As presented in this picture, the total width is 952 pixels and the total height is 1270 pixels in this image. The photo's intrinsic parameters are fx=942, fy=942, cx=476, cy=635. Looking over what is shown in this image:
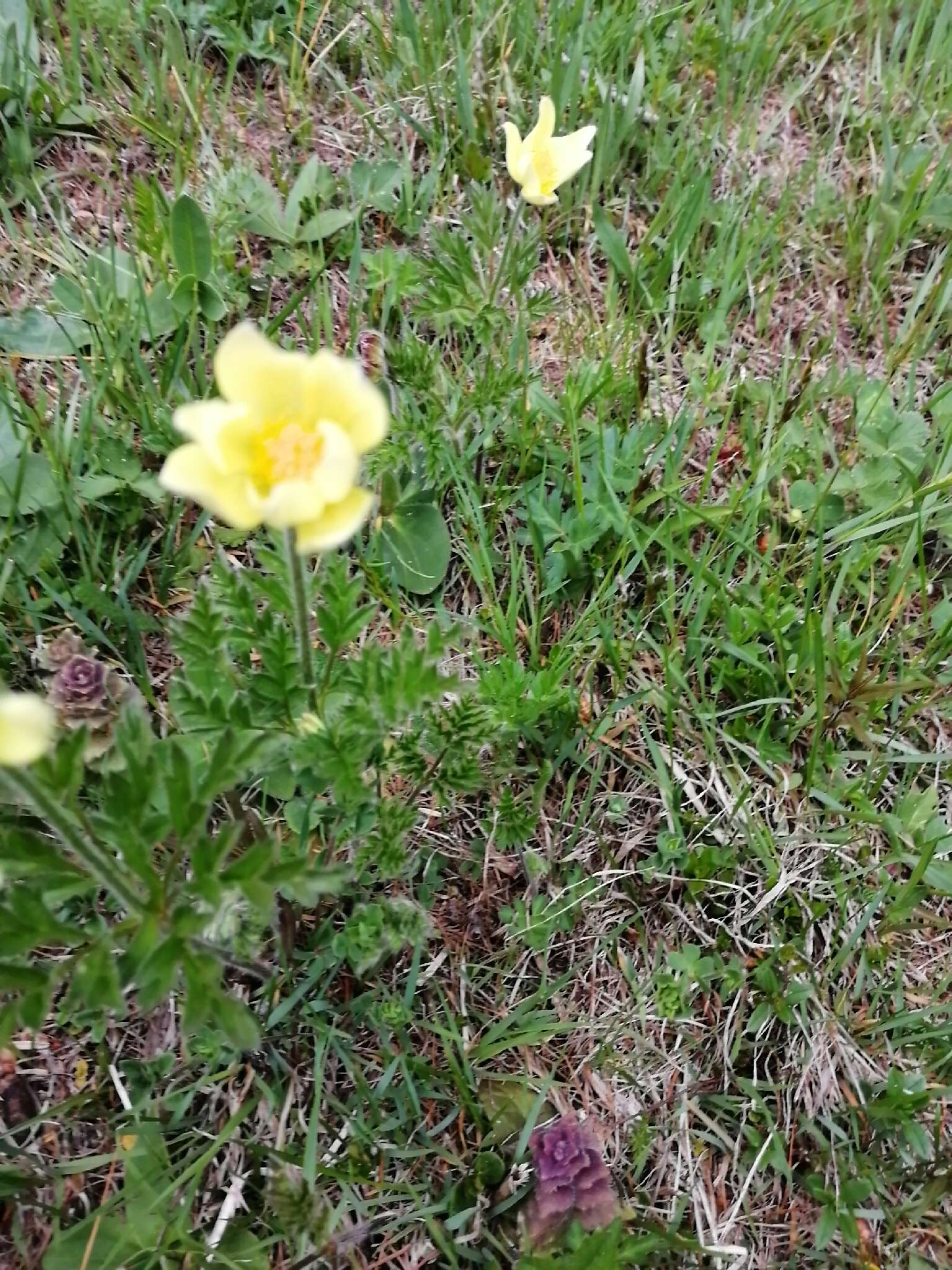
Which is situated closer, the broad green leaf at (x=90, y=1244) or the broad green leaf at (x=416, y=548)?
the broad green leaf at (x=90, y=1244)

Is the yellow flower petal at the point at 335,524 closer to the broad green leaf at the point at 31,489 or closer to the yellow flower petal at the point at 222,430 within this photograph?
the yellow flower petal at the point at 222,430

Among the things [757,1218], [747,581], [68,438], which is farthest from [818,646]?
[68,438]

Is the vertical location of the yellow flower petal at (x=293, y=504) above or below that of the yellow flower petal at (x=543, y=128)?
below

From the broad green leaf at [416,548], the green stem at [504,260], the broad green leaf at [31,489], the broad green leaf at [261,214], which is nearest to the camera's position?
the broad green leaf at [31,489]

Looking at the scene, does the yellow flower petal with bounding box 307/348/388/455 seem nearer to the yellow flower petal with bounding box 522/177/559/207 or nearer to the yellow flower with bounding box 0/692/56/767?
the yellow flower with bounding box 0/692/56/767

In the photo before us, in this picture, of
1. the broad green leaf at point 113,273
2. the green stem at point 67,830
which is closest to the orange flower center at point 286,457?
the green stem at point 67,830

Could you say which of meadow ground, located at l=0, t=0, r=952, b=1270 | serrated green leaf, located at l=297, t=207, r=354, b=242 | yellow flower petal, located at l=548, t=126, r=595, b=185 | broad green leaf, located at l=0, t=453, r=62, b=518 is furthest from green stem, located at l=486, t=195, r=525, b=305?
broad green leaf, located at l=0, t=453, r=62, b=518
